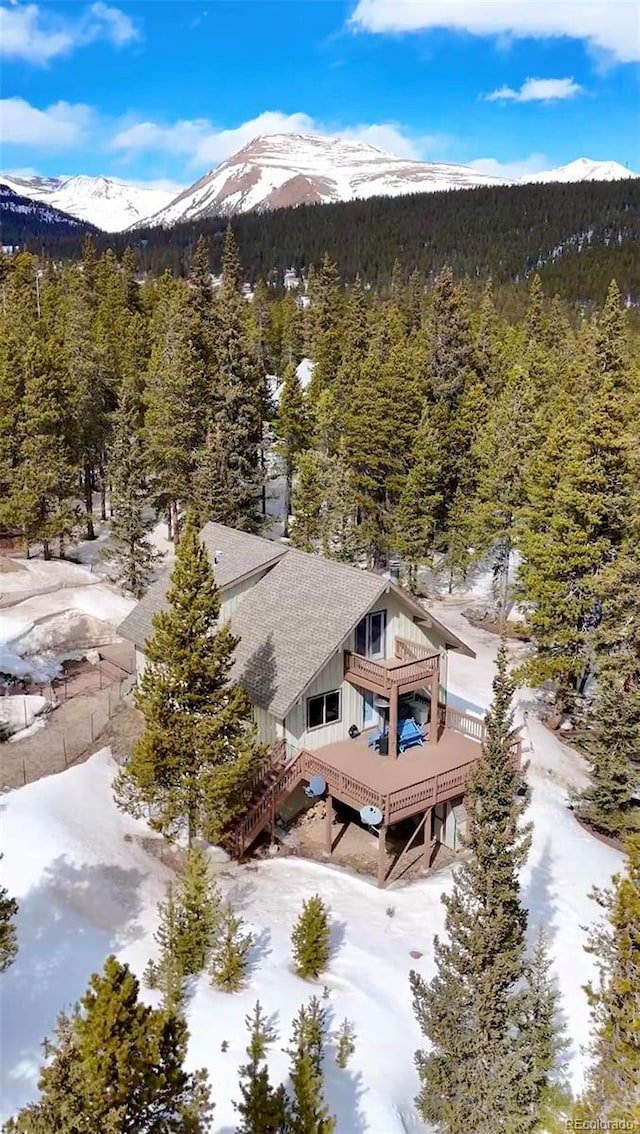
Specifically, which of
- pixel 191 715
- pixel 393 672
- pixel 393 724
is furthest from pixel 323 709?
pixel 191 715

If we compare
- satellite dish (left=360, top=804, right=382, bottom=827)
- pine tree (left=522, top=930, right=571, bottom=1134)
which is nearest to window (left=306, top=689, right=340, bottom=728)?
satellite dish (left=360, top=804, right=382, bottom=827)

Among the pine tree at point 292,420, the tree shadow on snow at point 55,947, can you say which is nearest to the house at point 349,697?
the tree shadow on snow at point 55,947

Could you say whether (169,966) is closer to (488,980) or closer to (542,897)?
(488,980)

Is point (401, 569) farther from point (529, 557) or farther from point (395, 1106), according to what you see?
point (395, 1106)

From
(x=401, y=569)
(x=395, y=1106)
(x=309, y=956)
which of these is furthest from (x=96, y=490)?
(x=395, y=1106)

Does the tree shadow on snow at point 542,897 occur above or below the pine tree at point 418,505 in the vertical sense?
below

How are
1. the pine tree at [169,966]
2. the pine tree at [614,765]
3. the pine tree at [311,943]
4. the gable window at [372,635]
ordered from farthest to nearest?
the pine tree at [614,765] → the gable window at [372,635] → the pine tree at [311,943] → the pine tree at [169,966]

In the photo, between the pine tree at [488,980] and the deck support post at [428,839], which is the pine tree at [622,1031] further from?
the deck support post at [428,839]
